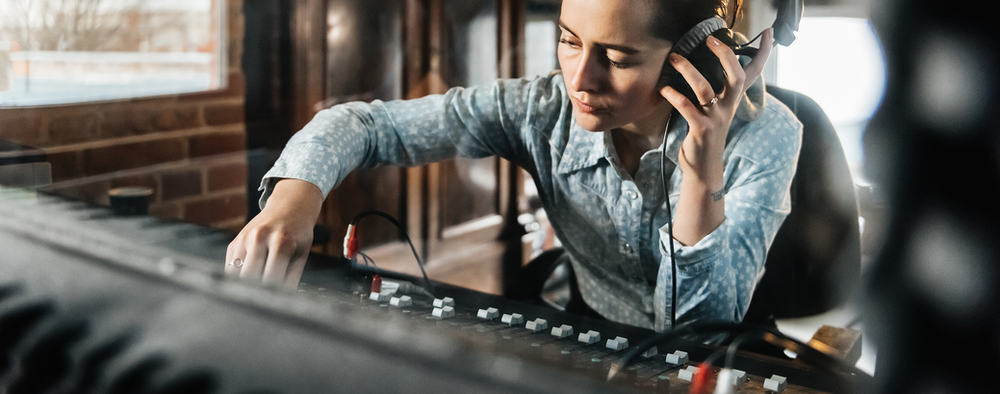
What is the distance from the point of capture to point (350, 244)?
66 cm

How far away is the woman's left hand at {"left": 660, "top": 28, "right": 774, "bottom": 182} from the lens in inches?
17.0

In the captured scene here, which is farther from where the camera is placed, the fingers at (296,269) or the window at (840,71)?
the fingers at (296,269)

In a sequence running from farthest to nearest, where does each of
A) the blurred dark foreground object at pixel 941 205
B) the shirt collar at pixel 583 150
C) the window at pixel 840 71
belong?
the shirt collar at pixel 583 150
the window at pixel 840 71
the blurred dark foreground object at pixel 941 205

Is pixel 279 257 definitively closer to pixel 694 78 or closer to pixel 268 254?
pixel 268 254

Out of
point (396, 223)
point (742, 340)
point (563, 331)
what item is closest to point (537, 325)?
point (563, 331)

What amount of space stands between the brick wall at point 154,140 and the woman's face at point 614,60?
41cm

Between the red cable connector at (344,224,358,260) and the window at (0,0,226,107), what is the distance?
0.82 ft

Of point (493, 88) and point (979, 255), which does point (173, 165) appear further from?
point (979, 255)

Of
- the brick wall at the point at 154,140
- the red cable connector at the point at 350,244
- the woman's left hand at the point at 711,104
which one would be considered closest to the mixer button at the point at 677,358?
the woman's left hand at the point at 711,104

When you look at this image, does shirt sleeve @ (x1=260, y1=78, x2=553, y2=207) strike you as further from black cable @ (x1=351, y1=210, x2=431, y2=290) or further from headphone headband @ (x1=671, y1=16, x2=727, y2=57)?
headphone headband @ (x1=671, y1=16, x2=727, y2=57)

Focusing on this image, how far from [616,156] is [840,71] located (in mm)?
210

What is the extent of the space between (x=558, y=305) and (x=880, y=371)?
0.38 metres

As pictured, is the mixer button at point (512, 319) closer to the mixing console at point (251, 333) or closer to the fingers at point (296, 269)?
the mixing console at point (251, 333)

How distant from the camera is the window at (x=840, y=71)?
33 centimetres
